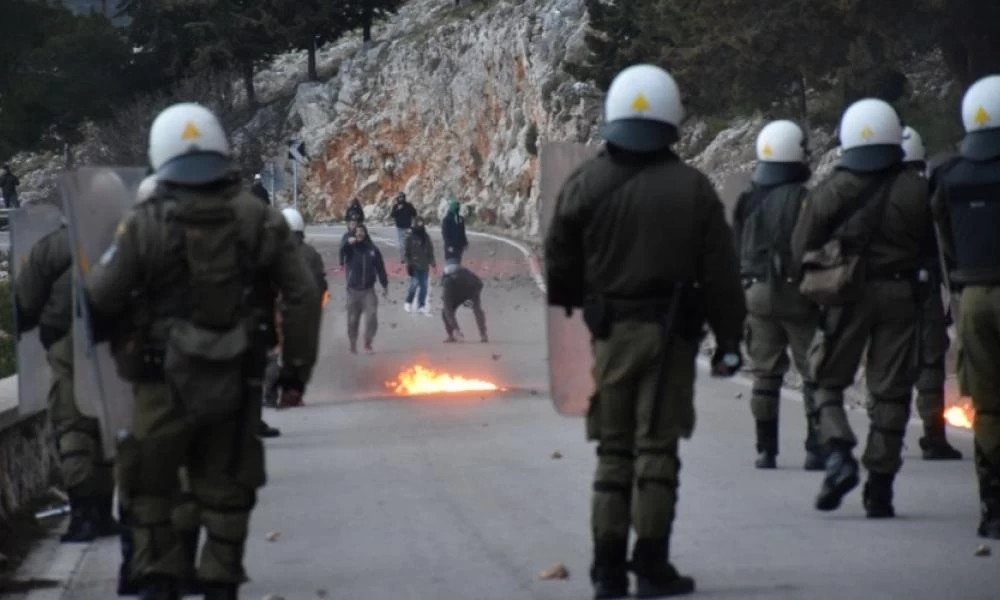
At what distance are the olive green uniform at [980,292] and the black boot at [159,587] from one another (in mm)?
3825

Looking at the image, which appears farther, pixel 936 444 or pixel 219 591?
pixel 936 444

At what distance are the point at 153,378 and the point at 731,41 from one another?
2681 centimetres

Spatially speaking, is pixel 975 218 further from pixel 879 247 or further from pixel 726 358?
pixel 726 358

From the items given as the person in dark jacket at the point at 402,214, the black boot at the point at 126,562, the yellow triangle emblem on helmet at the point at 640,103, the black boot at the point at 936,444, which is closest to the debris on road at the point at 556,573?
the black boot at the point at 126,562

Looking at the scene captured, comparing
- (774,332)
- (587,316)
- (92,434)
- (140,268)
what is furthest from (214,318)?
(774,332)

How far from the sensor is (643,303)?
7.84 m

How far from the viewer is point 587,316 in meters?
7.95

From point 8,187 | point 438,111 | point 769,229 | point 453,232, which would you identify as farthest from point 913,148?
point 438,111

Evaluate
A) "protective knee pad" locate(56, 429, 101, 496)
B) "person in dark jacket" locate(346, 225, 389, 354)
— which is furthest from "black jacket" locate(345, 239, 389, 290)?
"protective knee pad" locate(56, 429, 101, 496)

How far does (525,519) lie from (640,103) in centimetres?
366

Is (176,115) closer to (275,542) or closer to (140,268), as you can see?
(140,268)

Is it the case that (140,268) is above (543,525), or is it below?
above

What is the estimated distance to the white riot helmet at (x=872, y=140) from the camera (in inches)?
391

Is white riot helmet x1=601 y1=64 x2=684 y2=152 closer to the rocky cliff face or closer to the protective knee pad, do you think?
the protective knee pad
